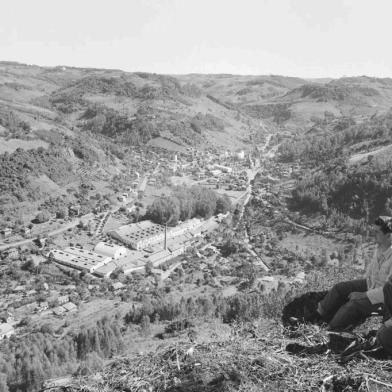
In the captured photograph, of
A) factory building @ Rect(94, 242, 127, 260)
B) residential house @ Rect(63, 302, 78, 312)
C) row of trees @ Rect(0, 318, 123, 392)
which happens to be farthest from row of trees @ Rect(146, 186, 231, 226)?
row of trees @ Rect(0, 318, 123, 392)

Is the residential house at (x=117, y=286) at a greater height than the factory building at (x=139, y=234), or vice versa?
the factory building at (x=139, y=234)

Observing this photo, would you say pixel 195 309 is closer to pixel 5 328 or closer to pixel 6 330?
pixel 6 330

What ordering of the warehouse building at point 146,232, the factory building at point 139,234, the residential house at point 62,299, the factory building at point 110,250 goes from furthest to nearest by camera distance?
the warehouse building at point 146,232 < the factory building at point 139,234 < the factory building at point 110,250 < the residential house at point 62,299

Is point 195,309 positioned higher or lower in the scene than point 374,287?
lower

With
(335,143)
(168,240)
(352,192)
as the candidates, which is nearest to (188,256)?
(168,240)

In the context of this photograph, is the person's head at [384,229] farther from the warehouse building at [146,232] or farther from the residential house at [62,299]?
the warehouse building at [146,232]

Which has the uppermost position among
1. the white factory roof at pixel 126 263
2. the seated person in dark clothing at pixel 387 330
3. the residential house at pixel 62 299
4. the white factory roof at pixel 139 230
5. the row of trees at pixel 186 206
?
the seated person in dark clothing at pixel 387 330

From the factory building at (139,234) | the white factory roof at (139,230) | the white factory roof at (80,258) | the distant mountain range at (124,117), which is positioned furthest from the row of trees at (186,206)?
the distant mountain range at (124,117)

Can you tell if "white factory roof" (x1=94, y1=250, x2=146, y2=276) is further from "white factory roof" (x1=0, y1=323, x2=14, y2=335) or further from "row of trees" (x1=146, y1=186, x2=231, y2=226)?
"white factory roof" (x1=0, y1=323, x2=14, y2=335)

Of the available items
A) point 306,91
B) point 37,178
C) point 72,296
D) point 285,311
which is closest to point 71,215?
point 37,178
